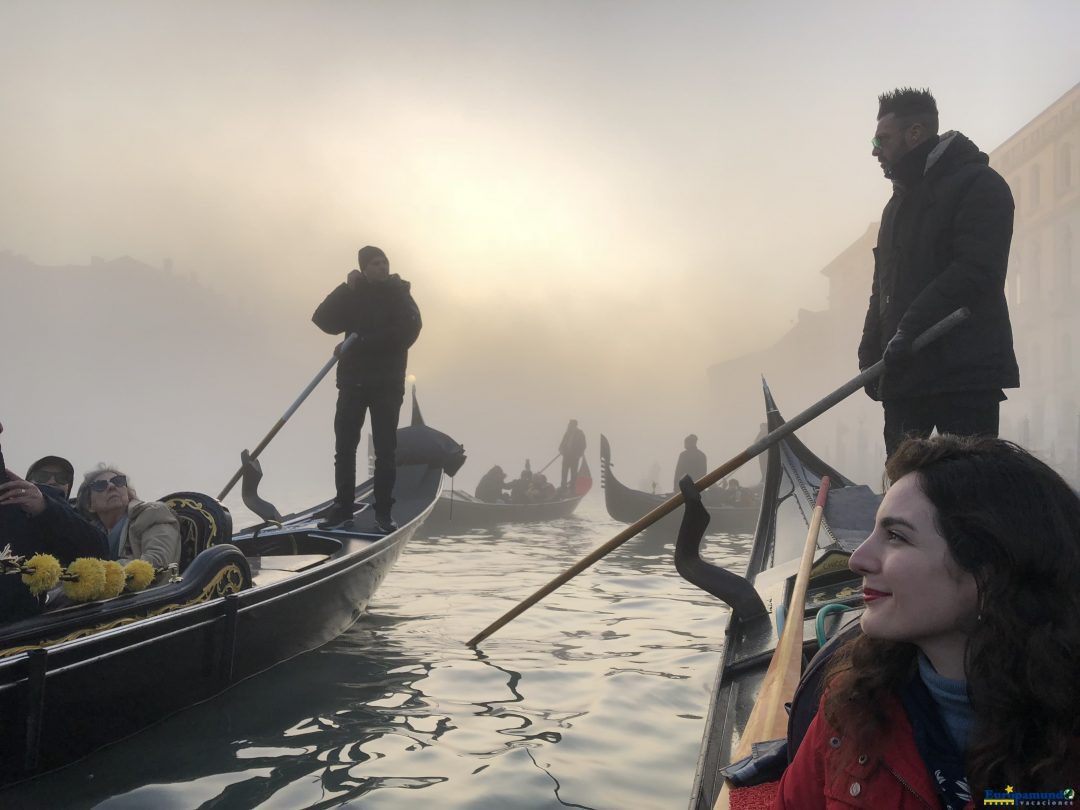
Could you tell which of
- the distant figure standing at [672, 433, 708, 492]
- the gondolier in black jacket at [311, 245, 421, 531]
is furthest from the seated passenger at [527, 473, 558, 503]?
the gondolier in black jacket at [311, 245, 421, 531]

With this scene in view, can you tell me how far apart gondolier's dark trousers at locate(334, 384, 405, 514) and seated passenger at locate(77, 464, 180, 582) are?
148 cm

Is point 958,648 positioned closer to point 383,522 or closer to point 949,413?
point 949,413

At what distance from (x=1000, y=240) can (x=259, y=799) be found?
7.98ft

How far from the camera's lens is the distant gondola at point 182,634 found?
7.76 ft

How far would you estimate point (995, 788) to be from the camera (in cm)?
85

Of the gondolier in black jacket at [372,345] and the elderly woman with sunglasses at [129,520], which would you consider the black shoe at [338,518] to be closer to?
the gondolier in black jacket at [372,345]

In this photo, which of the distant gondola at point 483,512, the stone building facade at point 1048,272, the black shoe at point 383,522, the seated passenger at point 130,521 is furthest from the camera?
the stone building facade at point 1048,272

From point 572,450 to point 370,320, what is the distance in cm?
1093

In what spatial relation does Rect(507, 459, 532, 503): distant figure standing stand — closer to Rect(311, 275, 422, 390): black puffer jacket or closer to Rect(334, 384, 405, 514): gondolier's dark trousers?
Rect(334, 384, 405, 514): gondolier's dark trousers

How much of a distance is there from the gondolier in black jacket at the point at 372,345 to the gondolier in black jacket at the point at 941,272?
2826 mm

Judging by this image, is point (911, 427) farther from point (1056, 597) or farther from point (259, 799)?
point (259, 799)

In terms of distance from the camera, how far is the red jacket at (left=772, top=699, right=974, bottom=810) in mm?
885

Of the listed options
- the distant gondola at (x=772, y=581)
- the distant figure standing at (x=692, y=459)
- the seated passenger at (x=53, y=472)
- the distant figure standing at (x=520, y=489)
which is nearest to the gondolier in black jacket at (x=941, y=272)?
the distant gondola at (x=772, y=581)

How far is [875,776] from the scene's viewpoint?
0.90 metres
